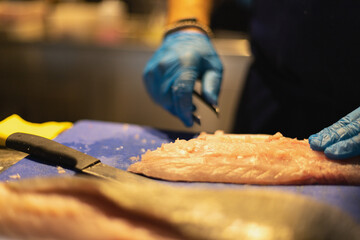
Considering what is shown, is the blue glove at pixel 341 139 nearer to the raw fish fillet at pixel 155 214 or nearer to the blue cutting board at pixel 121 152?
the blue cutting board at pixel 121 152

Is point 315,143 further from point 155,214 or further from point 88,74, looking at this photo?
point 88,74

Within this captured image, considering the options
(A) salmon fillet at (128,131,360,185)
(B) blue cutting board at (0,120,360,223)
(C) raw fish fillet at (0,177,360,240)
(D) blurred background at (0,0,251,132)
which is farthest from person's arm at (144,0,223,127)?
(D) blurred background at (0,0,251,132)

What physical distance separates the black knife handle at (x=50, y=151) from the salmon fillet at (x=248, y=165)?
7.5 inches

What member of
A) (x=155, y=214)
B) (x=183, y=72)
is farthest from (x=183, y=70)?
(x=155, y=214)

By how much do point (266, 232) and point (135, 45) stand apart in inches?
119

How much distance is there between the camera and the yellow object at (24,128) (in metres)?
1.49

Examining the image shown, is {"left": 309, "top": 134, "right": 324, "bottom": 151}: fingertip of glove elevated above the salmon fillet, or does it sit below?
above

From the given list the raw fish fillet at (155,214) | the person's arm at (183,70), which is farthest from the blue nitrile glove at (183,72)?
the raw fish fillet at (155,214)

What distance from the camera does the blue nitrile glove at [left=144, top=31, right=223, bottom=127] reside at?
5.53 ft

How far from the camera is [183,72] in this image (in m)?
1.72

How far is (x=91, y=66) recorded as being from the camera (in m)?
3.67

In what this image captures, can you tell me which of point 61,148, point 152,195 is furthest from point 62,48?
point 152,195

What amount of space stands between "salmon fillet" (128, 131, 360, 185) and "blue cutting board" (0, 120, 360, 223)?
0.10 ft

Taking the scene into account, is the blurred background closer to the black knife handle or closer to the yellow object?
the yellow object
